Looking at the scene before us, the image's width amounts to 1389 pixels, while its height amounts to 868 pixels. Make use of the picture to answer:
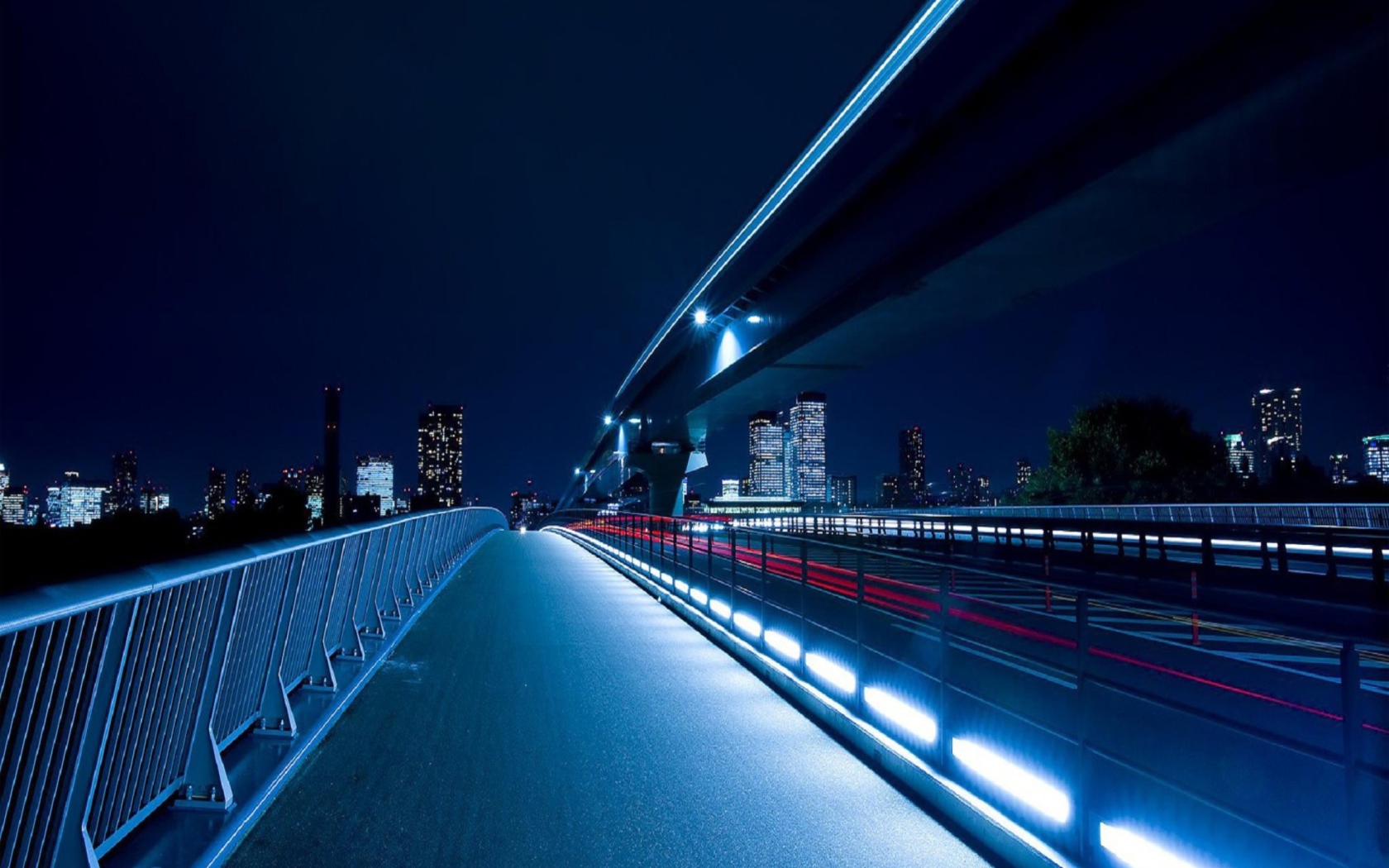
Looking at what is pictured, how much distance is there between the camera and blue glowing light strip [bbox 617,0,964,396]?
661 inches

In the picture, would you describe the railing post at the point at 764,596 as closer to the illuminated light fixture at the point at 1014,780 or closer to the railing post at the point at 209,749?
the illuminated light fixture at the point at 1014,780

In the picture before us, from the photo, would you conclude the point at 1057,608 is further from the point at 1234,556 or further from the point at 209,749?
the point at 209,749

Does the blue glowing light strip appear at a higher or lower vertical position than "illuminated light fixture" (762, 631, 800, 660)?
higher

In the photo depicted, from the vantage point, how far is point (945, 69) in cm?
1709

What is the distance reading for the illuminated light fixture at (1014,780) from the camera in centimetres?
489

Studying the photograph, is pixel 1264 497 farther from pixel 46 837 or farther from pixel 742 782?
pixel 46 837

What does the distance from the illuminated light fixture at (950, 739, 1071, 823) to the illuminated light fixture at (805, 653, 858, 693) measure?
1.80 meters

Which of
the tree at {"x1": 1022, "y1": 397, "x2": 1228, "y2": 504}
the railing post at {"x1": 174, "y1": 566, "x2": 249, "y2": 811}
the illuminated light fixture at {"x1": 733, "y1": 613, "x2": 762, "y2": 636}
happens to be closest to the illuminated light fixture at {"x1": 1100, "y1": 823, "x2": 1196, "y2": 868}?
the railing post at {"x1": 174, "y1": 566, "x2": 249, "y2": 811}

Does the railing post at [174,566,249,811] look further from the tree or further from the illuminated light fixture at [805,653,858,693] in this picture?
the tree

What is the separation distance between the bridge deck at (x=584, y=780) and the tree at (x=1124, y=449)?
5875 cm

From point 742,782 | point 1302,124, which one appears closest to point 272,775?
point 742,782

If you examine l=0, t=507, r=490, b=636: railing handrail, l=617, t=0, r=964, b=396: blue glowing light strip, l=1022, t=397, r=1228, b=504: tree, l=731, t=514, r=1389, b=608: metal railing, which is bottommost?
l=731, t=514, r=1389, b=608: metal railing

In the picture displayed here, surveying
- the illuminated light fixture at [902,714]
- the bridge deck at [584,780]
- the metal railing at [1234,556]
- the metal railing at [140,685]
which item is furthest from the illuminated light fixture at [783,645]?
the metal railing at [1234,556]

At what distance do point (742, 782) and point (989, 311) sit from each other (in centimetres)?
1963
